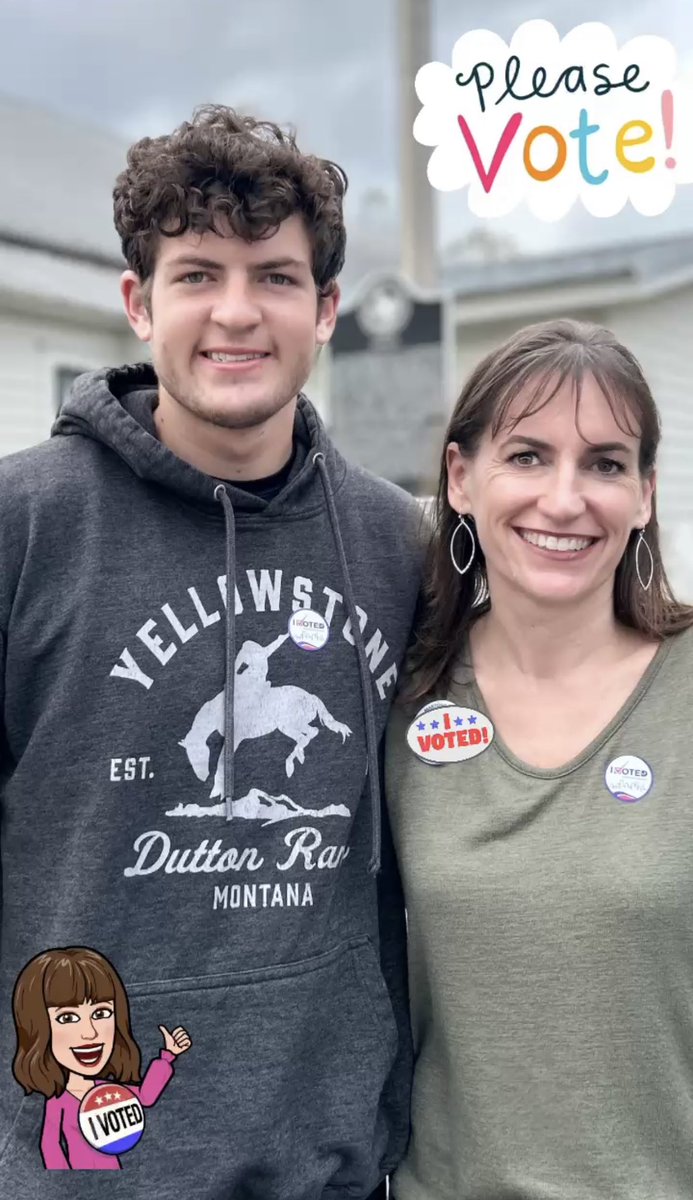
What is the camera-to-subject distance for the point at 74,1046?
2098 mm

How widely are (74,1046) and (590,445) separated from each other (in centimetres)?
129

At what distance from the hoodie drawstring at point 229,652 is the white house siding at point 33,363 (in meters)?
8.67

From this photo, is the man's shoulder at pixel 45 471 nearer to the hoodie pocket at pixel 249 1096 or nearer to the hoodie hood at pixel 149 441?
the hoodie hood at pixel 149 441

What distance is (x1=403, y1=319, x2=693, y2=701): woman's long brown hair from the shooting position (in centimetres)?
228

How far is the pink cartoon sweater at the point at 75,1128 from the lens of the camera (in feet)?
6.70

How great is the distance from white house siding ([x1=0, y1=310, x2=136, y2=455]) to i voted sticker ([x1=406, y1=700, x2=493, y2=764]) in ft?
28.4

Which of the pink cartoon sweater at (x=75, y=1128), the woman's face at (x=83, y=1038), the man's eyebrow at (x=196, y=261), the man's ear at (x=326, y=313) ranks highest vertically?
the man's eyebrow at (x=196, y=261)

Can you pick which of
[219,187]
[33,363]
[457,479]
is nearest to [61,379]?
[33,363]

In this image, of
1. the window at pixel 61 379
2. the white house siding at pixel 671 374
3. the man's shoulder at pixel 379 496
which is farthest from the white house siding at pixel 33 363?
the man's shoulder at pixel 379 496

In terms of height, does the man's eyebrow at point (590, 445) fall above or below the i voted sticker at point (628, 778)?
above

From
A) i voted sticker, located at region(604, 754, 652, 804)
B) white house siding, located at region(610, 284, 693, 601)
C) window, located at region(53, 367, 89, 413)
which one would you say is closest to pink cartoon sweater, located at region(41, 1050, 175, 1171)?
i voted sticker, located at region(604, 754, 652, 804)

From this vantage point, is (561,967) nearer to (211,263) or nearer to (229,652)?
(229,652)

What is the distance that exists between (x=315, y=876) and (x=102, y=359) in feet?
31.8

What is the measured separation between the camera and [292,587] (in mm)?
2266
